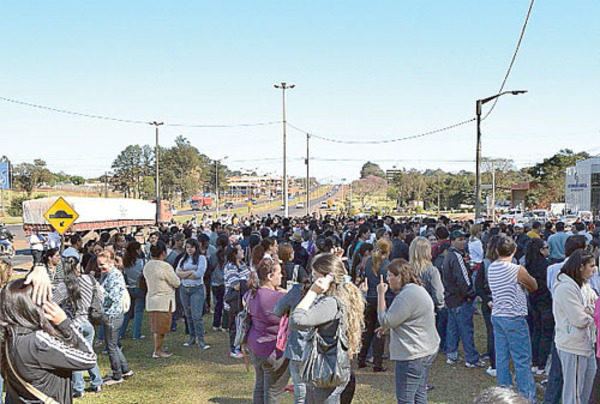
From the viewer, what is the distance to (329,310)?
4316 mm

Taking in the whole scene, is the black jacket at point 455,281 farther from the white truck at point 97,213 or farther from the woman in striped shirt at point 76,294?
the white truck at point 97,213

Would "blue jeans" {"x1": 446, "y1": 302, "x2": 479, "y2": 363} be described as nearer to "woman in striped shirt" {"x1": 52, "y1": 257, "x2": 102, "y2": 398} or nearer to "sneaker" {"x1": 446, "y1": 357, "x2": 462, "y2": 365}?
"sneaker" {"x1": 446, "y1": 357, "x2": 462, "y2": 365}

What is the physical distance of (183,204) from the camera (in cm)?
10025

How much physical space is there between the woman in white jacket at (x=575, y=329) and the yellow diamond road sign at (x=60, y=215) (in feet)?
29.9

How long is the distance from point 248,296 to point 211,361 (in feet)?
11.5

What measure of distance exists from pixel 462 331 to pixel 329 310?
4.17 m

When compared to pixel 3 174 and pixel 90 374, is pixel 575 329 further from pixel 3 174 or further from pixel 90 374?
pixel 3 174

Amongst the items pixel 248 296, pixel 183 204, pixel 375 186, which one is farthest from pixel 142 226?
pixel 375 186

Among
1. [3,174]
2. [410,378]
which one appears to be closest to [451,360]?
[410,378]

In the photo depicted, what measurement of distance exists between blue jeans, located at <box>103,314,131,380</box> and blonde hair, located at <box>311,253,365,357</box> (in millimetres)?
3637

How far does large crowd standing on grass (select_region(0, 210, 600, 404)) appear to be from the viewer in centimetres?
362

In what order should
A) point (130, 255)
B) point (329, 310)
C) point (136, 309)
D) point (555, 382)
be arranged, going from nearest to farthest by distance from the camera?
point (329, 310)
point (555, 382)
point (130, 255)
point (136, 309)

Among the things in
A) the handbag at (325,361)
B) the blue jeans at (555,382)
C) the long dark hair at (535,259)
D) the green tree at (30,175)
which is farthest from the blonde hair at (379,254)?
the green tree at (30,175)

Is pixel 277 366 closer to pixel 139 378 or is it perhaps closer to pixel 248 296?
pixel 248 296
